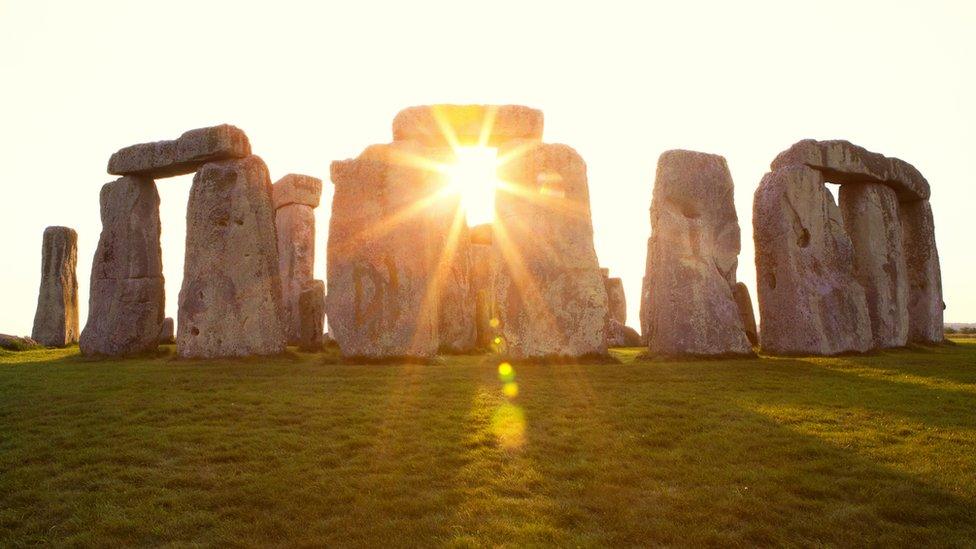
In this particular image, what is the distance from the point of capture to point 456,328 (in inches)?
626

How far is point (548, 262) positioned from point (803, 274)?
207 inches

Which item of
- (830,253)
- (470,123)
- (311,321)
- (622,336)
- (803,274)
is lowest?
(622,336)

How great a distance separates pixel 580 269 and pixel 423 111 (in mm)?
4359

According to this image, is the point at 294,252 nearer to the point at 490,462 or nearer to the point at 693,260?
the point at 693,260

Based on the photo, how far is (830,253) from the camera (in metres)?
14.1

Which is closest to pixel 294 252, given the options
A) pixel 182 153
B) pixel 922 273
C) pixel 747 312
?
pixel 182 153

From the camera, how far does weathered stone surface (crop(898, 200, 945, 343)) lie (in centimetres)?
1716

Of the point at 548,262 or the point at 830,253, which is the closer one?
the point at 548,262

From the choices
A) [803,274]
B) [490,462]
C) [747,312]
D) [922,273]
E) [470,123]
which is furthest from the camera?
[922,273]

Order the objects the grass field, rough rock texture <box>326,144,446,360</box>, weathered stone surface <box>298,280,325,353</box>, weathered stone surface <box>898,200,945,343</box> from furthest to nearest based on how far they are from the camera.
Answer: weathered stone surface <box>898,200,945,343</box> → weathered stone surface <box>298,280,325,353</box> → rough rock texture <box>326,144,446,360</box> → the grass field

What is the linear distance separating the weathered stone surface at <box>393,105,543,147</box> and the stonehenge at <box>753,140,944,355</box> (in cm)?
514

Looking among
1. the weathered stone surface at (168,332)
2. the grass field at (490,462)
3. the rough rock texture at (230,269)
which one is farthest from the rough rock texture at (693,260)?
the weathered stone surface at (168,332)

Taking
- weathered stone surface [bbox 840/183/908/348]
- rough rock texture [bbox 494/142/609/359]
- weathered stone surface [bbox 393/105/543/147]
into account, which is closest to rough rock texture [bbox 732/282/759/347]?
weathered stone surface [bbox 840/183/908/348]

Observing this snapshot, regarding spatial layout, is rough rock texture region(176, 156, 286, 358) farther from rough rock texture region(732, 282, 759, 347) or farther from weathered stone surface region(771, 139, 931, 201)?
weathered stone surface region(771, 139, 931, 201)
